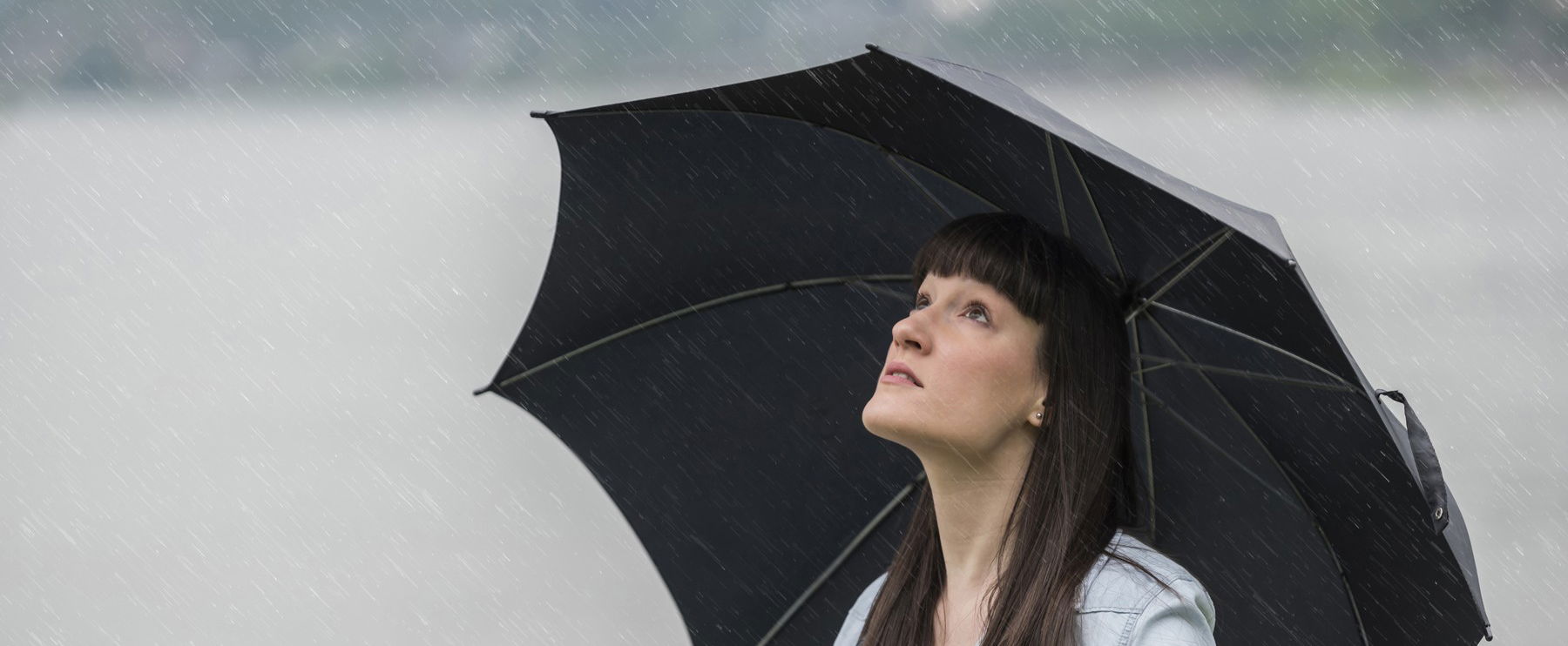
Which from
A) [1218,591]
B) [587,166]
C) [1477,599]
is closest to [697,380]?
[587,166]

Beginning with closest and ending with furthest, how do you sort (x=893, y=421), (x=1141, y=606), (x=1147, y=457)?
(x=1141, y=606), (x=893, y=421), (x=1147, y=457)

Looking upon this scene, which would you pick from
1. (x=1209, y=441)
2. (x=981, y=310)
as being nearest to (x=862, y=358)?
(x=981, y=310)

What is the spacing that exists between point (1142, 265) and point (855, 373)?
2.31 feet

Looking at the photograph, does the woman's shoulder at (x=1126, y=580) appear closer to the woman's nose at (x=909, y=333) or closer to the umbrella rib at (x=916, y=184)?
the woman's nose at (x=909, y=333)

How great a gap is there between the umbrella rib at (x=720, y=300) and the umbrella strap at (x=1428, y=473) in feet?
2.85

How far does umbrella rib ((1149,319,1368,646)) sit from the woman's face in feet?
0.86

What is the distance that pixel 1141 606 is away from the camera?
6.84 feet

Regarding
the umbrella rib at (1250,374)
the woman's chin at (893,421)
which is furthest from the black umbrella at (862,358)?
the woman's chin at (893,421)

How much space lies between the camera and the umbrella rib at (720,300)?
267 cm

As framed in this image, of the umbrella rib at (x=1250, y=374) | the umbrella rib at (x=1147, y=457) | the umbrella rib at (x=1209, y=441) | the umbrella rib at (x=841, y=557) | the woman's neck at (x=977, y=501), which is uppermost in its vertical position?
the umbrella rib at (x=1250, y=374)

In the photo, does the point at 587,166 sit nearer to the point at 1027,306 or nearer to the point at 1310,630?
the point at 1027,306

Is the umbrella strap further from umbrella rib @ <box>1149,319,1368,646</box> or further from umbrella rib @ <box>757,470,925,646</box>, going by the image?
umbrella rib @ <box>757,470,925,646</box>

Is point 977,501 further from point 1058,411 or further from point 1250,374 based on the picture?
point 1250,374

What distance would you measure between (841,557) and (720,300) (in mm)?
595
